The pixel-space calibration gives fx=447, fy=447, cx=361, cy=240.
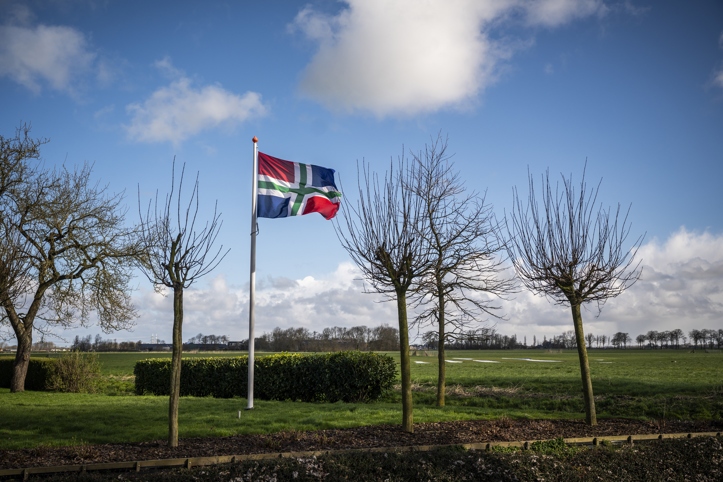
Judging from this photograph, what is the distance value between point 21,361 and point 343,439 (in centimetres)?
1753

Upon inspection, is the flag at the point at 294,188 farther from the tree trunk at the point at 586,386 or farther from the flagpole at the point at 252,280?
the tree trunk at the point at 586,386

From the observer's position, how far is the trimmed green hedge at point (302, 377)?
14.5 m

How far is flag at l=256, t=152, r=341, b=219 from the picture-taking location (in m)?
13.8

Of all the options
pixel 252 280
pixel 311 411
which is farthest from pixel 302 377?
pixel 252 280

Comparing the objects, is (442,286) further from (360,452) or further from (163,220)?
(163,220)

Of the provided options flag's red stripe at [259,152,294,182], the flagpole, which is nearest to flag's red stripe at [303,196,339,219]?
flag's red stripe at [259,152,294,182]

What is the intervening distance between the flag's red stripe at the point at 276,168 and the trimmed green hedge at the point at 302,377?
601cm

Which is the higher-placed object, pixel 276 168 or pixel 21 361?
pixel 276 168

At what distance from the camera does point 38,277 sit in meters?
17.8

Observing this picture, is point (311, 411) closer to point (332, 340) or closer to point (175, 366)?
point (175, 366)

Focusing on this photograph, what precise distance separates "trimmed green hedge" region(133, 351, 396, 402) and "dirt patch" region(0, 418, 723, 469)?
534 centimetres

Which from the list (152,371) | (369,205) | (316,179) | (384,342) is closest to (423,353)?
(384,342)

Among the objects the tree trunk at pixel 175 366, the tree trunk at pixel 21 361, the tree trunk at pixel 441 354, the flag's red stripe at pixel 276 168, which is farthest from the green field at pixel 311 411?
the flag's red stripe at pixel 276 168

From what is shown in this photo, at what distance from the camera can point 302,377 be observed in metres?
15.0
